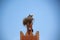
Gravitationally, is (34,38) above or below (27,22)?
below

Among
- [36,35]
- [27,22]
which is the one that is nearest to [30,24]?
[27,22]

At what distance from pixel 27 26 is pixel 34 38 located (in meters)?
0.19

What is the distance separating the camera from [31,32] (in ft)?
4.46

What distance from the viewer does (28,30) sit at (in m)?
1.36

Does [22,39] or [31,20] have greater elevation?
[31,20]

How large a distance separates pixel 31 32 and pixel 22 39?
0.16 m

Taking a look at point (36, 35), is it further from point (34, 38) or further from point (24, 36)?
point (24, 36)

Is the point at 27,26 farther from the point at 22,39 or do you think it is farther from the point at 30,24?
the point at 22,39

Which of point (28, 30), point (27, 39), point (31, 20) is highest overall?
point (31, 20)

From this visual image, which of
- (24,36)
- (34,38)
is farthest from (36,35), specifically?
(24,36)

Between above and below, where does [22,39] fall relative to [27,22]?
below

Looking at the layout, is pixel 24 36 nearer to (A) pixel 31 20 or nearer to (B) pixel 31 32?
(B) pixel 31 32

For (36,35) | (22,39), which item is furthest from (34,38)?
(22,39)

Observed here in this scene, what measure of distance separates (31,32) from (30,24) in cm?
11
